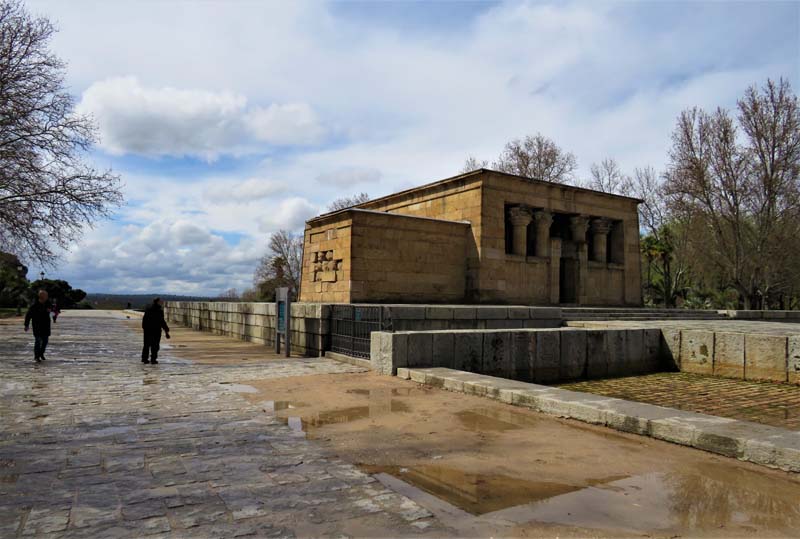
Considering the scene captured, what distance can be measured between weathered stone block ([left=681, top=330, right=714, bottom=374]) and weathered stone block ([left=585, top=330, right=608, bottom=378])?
6.67 feet

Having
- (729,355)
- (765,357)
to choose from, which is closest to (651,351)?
(729,355)

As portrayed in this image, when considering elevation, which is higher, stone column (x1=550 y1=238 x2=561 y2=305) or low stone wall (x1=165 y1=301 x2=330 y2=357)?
stone column (x1=550 y1=238 x2=561 y2=305)

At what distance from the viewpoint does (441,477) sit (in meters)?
4.33

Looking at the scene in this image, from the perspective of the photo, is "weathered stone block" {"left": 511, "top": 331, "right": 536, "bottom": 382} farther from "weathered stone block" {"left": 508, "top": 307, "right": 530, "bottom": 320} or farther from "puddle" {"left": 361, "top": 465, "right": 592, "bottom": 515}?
"puddle" {"left": 361, "top": 465, "right": 592, "bottom": 515}

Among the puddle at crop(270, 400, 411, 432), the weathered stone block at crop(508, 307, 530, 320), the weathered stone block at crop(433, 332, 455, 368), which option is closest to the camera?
the puddle at crop(270, 400, 411, 432)

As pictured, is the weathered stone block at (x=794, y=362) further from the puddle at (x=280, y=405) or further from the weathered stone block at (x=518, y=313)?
the puddle at (x=280, y=405)

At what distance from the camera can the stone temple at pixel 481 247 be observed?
18859 millimetres

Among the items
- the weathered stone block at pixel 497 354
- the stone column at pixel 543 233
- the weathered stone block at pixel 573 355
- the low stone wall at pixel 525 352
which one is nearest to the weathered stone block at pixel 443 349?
the low stone wall at pixel 525 352

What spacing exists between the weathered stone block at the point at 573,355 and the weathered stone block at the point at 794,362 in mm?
3628

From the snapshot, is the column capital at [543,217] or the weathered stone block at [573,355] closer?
the weathered stone block at [573,355]

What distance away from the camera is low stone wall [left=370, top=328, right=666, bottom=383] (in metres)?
9.62

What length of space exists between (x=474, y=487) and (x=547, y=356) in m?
7.07

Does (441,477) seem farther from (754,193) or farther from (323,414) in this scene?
(754,193)

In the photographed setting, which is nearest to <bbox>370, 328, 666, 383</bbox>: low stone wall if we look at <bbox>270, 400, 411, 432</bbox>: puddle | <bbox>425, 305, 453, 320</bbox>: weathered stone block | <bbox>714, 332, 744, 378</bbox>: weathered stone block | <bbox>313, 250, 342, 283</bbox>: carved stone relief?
<bbox>714, 332, 744, 378</bbox>: weathered stone block
